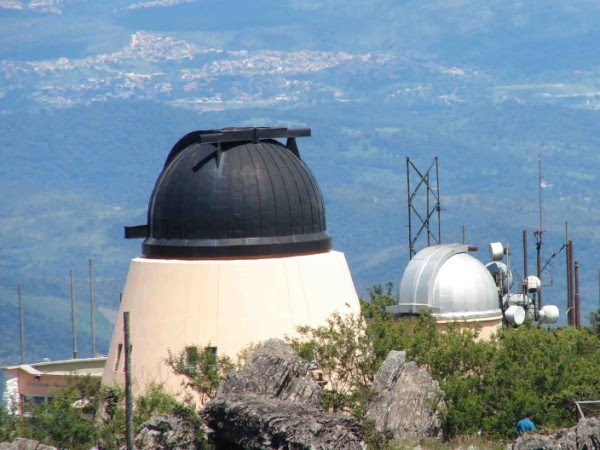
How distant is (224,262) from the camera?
114 ft

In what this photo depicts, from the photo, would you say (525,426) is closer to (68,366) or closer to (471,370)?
(471,370)

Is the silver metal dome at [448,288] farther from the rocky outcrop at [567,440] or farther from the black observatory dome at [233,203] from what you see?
the rocky outcrop at [567,440]

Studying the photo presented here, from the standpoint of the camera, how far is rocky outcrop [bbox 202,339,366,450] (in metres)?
24.4

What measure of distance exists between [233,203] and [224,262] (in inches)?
54.1

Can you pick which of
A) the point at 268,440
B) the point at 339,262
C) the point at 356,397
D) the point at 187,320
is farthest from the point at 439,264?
the point at 268,440

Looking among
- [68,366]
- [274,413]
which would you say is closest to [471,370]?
[274,413]

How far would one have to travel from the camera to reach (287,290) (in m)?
35.2

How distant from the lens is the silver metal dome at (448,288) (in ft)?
150

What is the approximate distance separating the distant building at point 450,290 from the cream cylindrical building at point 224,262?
32.8 ft

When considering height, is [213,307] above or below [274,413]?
above

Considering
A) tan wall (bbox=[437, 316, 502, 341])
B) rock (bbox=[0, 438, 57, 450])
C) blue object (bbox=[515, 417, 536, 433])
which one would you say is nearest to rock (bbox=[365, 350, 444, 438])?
blue object (bbox=[515, 417, 536, 433])

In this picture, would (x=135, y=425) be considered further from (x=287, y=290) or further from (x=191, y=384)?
(x=287, y=290)

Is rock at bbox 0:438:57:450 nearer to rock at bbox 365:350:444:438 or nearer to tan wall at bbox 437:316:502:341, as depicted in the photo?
rock at bbox 365:350:444:438

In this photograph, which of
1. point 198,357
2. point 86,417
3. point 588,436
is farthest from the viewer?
point 198,357
